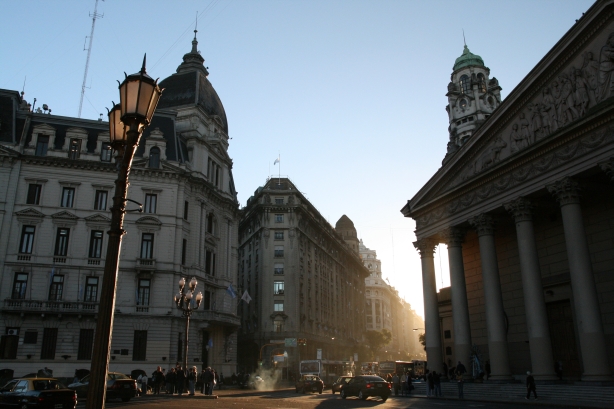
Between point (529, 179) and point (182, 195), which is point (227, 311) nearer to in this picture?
point (182, 195)

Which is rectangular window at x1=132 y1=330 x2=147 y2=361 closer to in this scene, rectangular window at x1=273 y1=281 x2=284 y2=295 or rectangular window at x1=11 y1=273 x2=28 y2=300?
rectangular window at x1=11 y1=273 x2=28 y2=300

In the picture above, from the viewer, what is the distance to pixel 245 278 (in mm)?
77438

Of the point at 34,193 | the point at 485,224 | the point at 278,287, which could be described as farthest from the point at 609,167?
the point at 278,287

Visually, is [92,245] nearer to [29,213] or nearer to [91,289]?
[91,289]

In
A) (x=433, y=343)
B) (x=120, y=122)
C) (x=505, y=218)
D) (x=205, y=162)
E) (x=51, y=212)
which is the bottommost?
(x=433, y=343)

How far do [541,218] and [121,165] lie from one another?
29.0m

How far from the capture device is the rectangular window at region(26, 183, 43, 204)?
42.8 m

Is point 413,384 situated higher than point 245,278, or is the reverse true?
point 245,278

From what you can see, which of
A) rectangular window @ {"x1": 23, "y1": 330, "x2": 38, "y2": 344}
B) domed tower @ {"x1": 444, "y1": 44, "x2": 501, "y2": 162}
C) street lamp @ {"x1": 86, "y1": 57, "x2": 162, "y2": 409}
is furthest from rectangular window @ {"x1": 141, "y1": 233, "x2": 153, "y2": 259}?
domed tower @ {"x1": 444, "y1": 44, "x2": 501, "y2": 162}

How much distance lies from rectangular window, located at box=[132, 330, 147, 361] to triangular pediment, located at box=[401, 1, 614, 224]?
27830mm

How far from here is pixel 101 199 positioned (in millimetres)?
44844

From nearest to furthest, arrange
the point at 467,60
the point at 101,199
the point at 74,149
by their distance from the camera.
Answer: the point at 101,199, the point at 74,149, the point at 467,60

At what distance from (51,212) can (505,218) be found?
122ft

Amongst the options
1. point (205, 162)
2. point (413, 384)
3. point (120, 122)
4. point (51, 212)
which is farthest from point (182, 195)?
point (120, 122)
